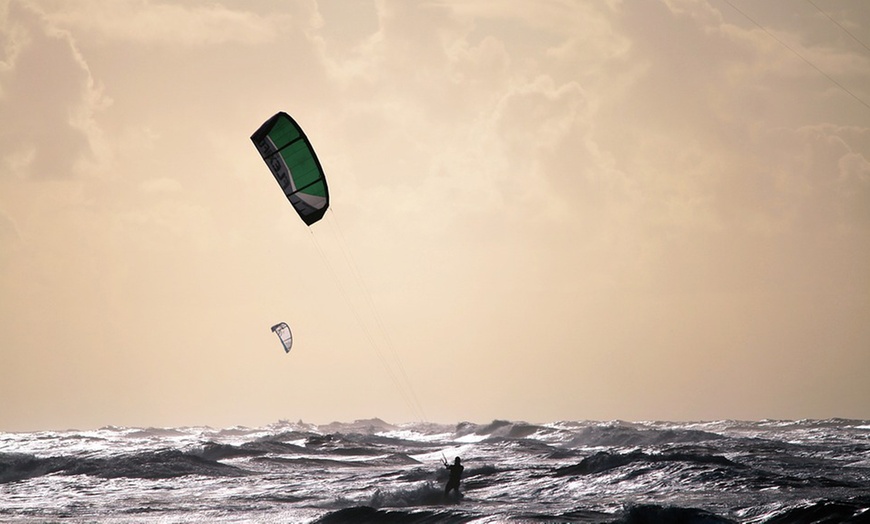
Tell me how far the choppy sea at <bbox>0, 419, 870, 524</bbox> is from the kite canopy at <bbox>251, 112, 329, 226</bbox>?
5.45 meters

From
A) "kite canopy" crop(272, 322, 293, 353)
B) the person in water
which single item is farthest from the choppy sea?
"kite canopy" crop(272, 322, 293, 353)

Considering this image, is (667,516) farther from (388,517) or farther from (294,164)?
(294,164)

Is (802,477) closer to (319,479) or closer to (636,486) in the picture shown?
(636,486)

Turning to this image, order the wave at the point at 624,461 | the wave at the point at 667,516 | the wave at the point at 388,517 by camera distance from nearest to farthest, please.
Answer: the wave at the point at 667,516 < the wave at the point at 388,517 < the wave at the point at 624,461

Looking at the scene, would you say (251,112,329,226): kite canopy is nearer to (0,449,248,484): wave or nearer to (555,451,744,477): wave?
(555,451,744,477): wave

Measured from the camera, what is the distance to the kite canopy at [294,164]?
633 inches

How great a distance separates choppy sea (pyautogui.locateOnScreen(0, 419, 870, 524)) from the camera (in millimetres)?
14688

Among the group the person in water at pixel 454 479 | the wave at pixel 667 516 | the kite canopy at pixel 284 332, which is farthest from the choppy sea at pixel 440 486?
the kite canopy at pixel 284 332

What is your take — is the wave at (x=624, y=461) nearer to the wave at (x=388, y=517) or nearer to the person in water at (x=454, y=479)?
the person in water at (x=454, y=479)

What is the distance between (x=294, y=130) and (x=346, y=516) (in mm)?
6743

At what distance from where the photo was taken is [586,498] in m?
17.3

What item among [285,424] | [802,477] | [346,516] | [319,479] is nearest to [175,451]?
[319,479]

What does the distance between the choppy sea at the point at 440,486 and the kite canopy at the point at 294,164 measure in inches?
215

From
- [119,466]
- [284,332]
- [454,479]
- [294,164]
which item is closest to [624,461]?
[454,479]
